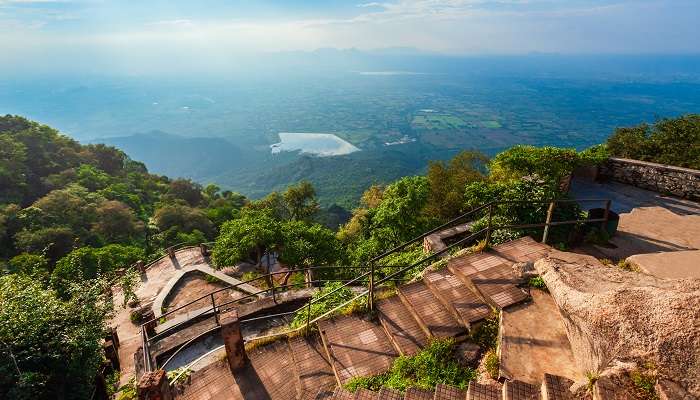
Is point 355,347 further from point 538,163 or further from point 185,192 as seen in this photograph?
point 185,192

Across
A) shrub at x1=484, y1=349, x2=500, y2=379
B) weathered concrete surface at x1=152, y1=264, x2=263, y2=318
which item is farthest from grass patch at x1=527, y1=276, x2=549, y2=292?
weathered concrete surface at x1=152, y1=264, x2=263, y2=318

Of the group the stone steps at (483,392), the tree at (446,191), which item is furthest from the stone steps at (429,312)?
the tree at (446,191)

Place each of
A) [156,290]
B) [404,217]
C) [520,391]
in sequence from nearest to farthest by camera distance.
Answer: [520,391] → [404,217] → [156,290]

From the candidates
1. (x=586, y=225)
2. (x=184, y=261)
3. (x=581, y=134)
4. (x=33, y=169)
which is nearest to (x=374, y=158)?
(x=581, y=134)

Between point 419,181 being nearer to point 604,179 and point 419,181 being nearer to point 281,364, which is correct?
point 604,179

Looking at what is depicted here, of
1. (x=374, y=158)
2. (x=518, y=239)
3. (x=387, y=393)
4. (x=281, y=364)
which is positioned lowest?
(x=374, y=158)

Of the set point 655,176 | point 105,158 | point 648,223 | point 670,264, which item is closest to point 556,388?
point 670,264

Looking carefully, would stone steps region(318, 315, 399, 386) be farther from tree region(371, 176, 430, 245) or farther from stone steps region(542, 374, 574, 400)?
tree region(371, 176, 430, 245)
